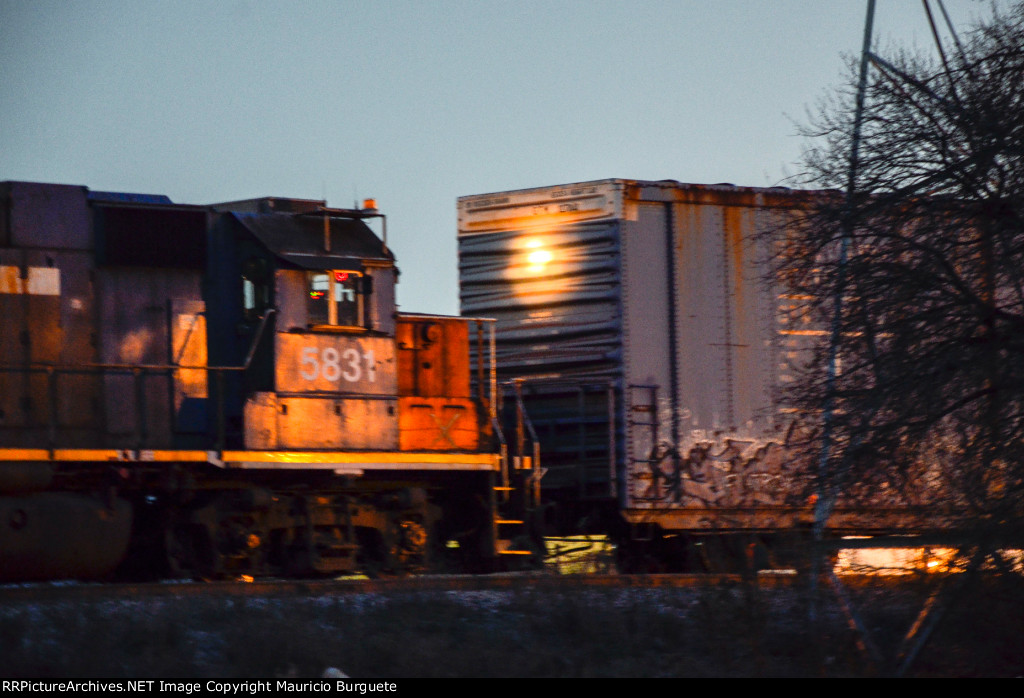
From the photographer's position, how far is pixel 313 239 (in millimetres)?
12219

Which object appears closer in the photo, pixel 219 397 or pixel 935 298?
pixel 935 298

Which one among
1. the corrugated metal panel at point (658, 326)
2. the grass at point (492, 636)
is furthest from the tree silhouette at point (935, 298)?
the corrugated metal panel at point (658, 326)

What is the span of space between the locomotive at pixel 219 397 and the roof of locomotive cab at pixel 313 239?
0.07ft

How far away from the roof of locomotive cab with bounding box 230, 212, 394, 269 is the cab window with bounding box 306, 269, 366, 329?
0.12m

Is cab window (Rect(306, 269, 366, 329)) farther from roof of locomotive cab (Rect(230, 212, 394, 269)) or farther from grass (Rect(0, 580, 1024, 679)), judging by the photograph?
grass (Rect(0, 580, 1024, 679))

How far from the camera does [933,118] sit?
996cm

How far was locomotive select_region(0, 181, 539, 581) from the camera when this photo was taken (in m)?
11.1

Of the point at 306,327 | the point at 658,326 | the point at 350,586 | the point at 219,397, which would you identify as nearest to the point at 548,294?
the point at 658,326

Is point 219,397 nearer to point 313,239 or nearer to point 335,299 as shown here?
point 335,299

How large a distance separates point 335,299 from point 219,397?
57.3 inches

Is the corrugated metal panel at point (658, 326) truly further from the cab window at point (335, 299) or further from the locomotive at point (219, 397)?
the cab window at point (335, 299)

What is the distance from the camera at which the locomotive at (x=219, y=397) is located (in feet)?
36.6

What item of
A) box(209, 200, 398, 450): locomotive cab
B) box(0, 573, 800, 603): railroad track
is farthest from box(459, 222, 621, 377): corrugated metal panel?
box(0, 573, 800, 603): railroad track
